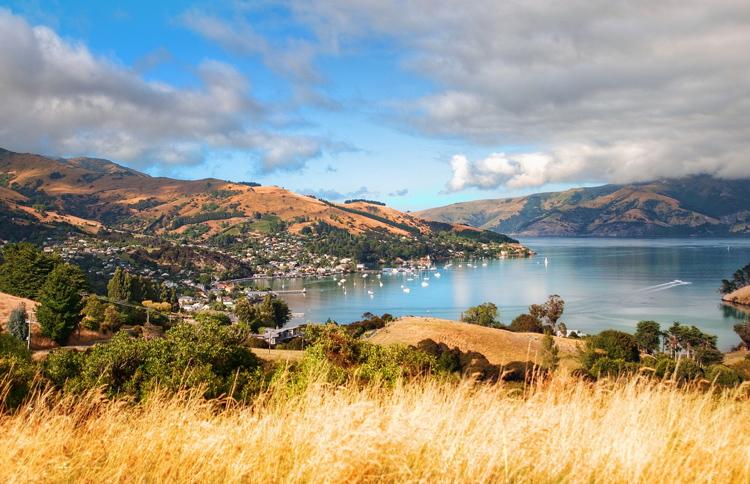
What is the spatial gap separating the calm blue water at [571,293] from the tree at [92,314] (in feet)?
129

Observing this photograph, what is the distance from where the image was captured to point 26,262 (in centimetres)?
5522

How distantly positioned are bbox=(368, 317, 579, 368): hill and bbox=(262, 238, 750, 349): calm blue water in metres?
22.8

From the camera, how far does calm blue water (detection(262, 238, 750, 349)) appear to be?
80.5 m

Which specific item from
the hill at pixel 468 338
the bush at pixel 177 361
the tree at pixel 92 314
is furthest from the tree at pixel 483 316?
the bush at pixel 177 361

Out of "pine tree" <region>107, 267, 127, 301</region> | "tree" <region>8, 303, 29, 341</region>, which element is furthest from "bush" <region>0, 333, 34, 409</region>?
"pine tree" <region>107, 267, 127, 301</region>

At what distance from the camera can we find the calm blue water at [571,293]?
8047 centimetres

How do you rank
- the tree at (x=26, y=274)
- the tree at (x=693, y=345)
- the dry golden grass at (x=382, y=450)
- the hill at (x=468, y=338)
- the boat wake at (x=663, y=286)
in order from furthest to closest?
1. the boat wake at (x=663, y=286)
2. the tree at (x=26, y=274)
3. the tree at (x=693, y=345)
4. the hill at (x=468, y=338)
5. the dry golden grass at (x=382, y=450)

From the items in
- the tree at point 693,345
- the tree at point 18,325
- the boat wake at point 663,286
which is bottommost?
the tree at point 693,345

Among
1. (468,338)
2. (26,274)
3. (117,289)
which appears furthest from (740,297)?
(26,274)

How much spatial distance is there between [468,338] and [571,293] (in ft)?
197

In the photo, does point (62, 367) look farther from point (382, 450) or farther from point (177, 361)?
point (382, 450)

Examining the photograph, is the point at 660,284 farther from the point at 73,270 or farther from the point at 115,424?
the point at 115,424

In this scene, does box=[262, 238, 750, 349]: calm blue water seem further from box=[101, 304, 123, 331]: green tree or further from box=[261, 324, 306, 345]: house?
box=[101, 304, 123, 331]: green tree

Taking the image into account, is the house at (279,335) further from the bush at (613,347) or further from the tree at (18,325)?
the bush at (613,347)
